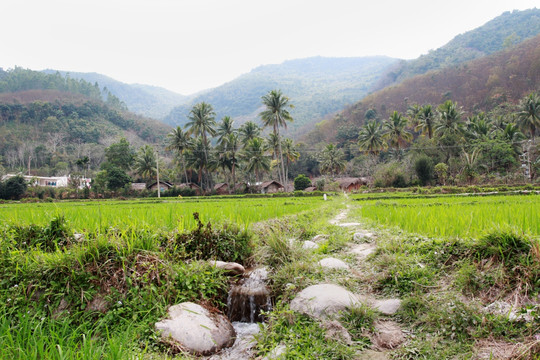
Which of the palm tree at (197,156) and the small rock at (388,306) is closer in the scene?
the small rock at (388,306)

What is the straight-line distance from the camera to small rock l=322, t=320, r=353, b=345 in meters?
2.30

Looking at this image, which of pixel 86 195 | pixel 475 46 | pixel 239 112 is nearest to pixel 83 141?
pixel 86 195

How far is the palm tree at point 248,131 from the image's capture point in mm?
52219

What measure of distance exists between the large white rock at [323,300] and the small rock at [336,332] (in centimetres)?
12

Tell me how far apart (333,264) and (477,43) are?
14501 centimetres

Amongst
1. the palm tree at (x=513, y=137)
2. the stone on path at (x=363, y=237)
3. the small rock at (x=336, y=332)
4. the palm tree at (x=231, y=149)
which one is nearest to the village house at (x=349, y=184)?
the palm tree at (x=231, y=149)

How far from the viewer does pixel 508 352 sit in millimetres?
1874

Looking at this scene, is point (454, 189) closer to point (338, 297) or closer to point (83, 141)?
point (338, 297)

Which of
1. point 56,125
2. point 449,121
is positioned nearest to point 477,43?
point 449,121

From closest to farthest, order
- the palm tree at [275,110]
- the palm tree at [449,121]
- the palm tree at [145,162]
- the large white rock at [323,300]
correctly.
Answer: the large white rock at [323,300]
the palm tree at [449,121]
the palm tree at [275,110]
the palm tree at [145,162]

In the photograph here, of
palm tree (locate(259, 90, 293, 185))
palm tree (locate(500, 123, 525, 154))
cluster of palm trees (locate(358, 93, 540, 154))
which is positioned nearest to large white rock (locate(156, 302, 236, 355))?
palm tree (locate(259, 90, 293, 185))

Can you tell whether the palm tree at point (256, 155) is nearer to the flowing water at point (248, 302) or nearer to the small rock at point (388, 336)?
the flowing water at point (248, 302)

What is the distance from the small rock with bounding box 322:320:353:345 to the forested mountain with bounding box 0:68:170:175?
236 feet

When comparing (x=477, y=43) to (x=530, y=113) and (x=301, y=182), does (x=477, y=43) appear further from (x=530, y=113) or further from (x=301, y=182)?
(x=301, y=182)
